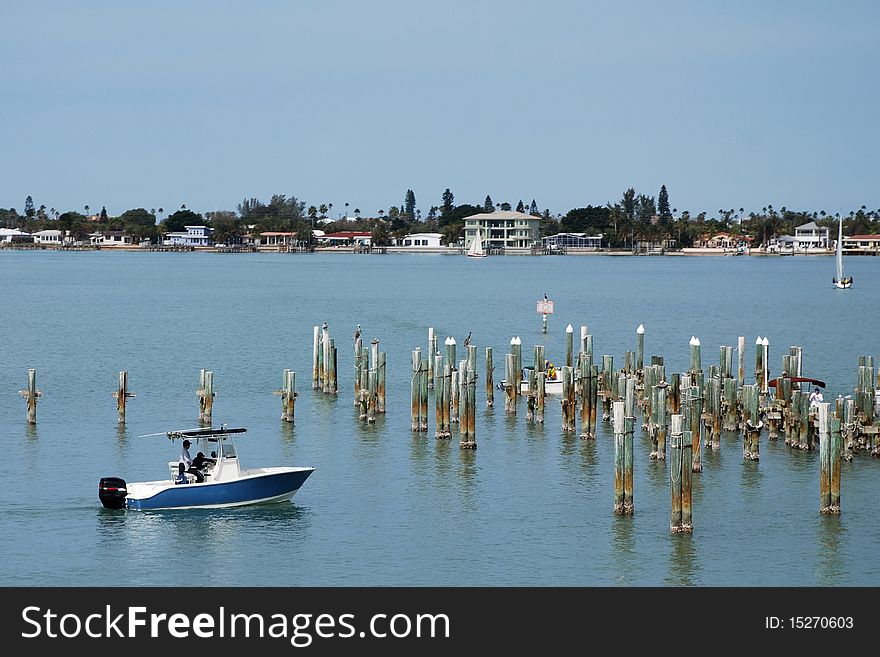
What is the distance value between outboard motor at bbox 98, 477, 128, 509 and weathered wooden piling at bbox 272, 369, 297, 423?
457 inches

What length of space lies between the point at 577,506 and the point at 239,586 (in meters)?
9.84

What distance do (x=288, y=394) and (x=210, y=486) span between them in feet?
38.7

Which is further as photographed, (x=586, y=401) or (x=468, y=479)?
(x=586, y=401)

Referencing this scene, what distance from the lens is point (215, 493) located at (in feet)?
111

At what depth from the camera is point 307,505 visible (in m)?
35.0

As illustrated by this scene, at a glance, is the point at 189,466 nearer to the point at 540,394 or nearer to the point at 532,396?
the point at 540,394

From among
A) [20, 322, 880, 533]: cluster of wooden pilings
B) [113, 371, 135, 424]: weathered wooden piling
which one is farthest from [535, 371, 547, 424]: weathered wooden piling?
[113, 371, 135, 424]: weathered wooden piling

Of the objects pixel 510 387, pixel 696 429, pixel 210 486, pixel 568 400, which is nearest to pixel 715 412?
pixel 696 429

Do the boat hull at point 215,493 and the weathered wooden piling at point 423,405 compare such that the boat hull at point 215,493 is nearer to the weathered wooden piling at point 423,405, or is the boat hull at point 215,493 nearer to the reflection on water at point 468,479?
the reflection on water at point 468,479

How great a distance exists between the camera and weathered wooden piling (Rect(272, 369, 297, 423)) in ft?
148
